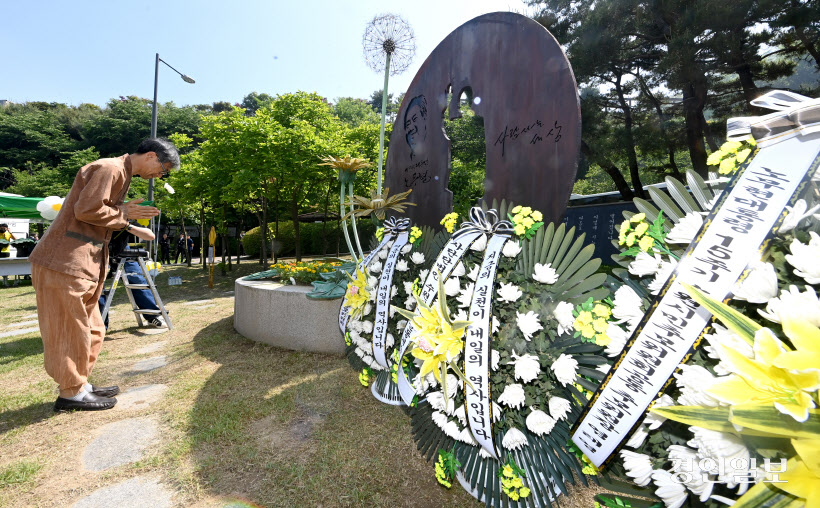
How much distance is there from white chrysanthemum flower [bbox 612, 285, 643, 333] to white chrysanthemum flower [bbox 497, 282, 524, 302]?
41 cm

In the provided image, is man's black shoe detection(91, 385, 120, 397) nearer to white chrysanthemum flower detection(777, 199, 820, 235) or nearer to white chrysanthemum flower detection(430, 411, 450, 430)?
white chrysanthemum flower detection(430, 411, 450, 430)

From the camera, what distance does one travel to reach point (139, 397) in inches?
133

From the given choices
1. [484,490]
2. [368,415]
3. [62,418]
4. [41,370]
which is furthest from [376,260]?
[41,370]

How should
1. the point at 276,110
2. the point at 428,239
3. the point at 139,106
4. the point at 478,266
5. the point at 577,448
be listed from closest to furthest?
the point at 577,448, the point at 478,266, the point at 428,239, the point at 276,110, the point at 139,106

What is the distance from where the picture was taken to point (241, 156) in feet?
36.8

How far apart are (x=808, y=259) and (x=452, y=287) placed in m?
1.17

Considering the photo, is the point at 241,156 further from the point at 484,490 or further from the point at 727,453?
the point at 727,453

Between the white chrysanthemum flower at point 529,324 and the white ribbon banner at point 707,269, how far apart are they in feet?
1.23

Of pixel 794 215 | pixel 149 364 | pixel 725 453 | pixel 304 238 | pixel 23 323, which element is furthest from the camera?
pixel 304 238

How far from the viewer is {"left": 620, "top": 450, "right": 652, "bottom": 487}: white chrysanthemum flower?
1.08 meters

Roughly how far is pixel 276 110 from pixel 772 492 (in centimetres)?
1521

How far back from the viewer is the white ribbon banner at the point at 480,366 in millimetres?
1527

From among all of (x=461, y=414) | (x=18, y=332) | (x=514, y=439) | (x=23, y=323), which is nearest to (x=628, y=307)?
(x=514, y=439)

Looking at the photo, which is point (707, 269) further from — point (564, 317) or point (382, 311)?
point (382, 311)
